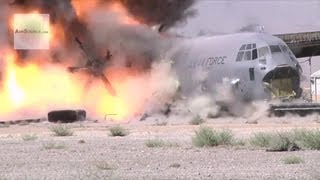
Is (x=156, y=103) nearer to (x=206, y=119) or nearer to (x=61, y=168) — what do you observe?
(x=206, y=119)

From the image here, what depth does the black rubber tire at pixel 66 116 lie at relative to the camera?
38.1 m

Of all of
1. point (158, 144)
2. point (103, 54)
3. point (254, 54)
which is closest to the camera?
point (158, 144)

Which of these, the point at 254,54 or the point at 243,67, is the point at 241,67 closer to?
the point at 243,67

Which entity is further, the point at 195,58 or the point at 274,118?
the point at 195,58

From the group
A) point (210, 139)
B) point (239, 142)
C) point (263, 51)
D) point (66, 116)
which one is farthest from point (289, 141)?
point (66, 116)

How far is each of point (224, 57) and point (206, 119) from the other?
3.25 m

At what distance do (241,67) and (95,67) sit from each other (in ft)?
25.5

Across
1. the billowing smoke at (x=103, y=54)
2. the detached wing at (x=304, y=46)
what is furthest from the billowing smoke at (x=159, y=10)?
the detached wing at (x=304, y=46)

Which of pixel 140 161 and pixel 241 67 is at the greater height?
pixel 241 67

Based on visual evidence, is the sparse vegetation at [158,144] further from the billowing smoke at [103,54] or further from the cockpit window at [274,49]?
the billowing smoke at [103,54]

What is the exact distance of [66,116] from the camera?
1511 inches

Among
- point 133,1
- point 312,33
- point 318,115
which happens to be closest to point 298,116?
point 318,115

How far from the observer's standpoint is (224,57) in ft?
123

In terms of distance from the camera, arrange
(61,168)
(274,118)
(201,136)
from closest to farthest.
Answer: (61,168)
(201,136)
(274,118)
